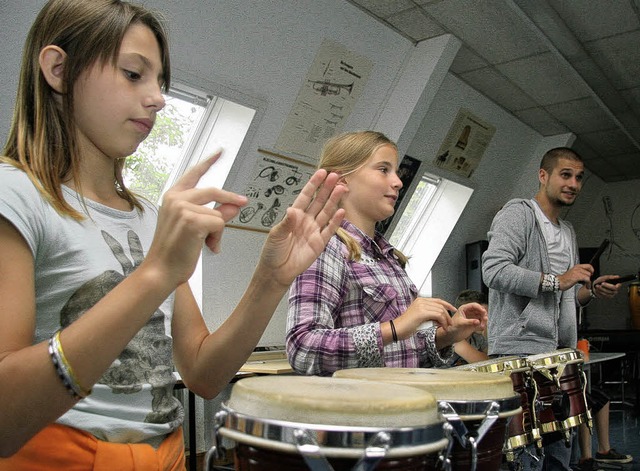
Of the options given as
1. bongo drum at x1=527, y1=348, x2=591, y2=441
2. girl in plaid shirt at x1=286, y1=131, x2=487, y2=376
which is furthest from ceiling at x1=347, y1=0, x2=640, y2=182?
bongo drum at x1=527, y1=348, x2=591, y2=441

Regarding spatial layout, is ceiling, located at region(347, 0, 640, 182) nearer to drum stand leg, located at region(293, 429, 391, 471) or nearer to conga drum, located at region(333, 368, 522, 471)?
conga drum, located at region(333, 368, 522, 471)

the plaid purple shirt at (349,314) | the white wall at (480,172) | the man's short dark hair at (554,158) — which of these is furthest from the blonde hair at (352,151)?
the white wall at (480,172)

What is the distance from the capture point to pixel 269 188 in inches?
165

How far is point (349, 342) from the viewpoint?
1.54 meters

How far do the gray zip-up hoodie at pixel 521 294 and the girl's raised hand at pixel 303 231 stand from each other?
5.64 ft

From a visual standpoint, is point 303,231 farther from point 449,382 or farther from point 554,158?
point 554,158

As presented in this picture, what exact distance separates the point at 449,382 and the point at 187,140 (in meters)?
3.54

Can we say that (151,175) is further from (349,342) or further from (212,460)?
(212,460)

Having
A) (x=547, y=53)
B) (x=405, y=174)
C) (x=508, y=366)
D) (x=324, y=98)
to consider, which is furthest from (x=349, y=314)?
(x=547, y=53)

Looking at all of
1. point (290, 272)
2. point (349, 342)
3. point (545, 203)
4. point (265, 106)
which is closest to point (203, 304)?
point (265, 106)

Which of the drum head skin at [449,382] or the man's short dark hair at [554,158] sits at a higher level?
the man's short dark hair at [554,158]

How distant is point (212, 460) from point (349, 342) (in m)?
0.69

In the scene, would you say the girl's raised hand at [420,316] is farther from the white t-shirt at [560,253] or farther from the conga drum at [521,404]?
the white t-shirt at [560,253]

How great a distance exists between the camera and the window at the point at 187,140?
3930mm
